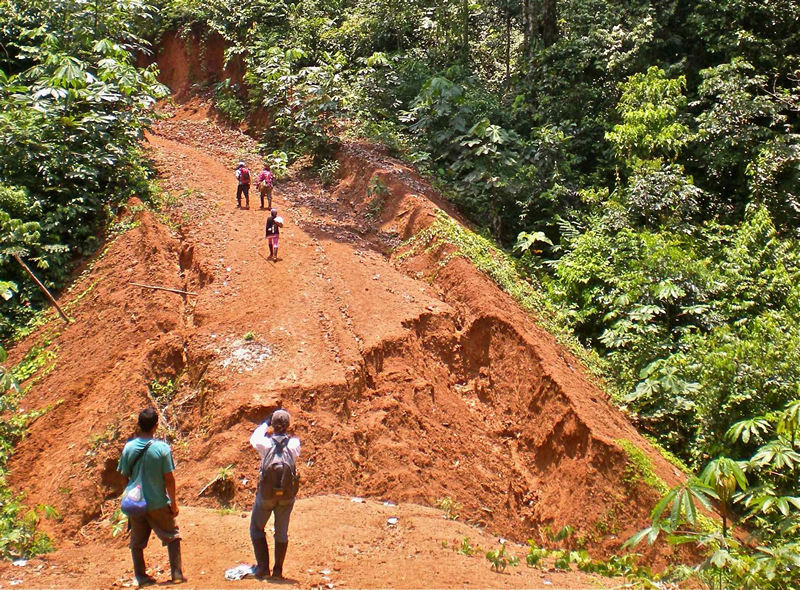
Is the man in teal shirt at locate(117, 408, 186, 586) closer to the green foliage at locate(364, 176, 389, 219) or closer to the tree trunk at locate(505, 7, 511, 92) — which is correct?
the green foliage at locate(364, 176, 389, 219)

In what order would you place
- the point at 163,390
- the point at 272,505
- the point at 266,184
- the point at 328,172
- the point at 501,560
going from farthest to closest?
the point at 328,172 < the point at 266,184 < the point at 163,390 < the point at 501,560 < the point at 272,505

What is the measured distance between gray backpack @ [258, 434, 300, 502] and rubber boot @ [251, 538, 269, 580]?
1.53ft

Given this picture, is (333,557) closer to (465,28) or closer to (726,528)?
(726,528)

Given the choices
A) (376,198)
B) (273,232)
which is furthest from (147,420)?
(376,198)

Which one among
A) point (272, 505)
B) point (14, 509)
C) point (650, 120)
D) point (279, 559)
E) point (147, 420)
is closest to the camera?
point (147, 420)

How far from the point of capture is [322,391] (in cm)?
870

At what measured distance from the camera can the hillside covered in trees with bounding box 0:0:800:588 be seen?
10578 millimetres

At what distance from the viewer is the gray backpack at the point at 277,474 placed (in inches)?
209

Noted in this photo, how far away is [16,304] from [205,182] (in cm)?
394

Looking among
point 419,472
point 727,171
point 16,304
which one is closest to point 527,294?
point 419,472

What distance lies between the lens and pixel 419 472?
8320mm

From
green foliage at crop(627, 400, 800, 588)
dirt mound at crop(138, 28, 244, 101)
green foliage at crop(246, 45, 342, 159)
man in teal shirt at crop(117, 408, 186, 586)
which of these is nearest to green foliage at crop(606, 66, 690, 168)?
green foliage at crop(246, 45, 342, 159)

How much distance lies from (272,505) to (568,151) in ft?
37.8

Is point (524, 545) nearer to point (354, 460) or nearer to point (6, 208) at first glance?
point (354, 460)
